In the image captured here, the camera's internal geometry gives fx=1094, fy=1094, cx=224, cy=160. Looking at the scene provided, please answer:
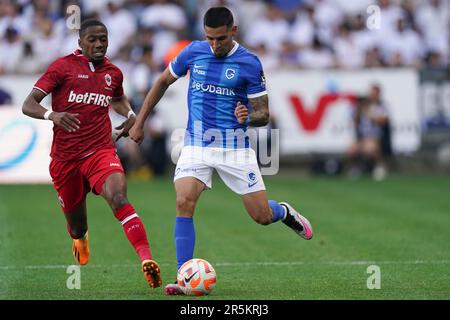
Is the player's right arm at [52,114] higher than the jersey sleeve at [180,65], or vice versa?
the jersey sleeve at [180,65]

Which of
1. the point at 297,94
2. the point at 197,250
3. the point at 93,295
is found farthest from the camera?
the point at 297,94

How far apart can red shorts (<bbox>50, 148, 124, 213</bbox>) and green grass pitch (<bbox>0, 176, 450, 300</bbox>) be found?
2.61ft

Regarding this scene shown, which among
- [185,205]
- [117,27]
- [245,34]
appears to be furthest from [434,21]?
[185,205]

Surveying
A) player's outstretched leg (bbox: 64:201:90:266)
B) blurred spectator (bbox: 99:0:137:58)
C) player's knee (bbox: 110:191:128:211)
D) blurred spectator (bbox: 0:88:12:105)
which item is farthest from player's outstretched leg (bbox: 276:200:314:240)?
blurred spectator (bbox: 99:0:137:58)

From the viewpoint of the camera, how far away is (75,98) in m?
10.5

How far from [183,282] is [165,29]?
16.6m

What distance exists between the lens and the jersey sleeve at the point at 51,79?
10.4m

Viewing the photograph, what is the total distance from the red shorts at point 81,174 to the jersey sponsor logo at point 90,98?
471mm

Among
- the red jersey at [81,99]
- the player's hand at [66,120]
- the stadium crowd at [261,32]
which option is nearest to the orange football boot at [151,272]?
the player's hand at [66,120]

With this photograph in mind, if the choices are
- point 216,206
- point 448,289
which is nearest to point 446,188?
point 216,206

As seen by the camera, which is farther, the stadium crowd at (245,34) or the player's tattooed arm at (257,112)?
the stadium crowd at (245,34)

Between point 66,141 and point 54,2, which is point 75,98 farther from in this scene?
point 54,2

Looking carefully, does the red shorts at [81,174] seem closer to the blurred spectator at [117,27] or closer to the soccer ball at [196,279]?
the soccer ball at [196,279]

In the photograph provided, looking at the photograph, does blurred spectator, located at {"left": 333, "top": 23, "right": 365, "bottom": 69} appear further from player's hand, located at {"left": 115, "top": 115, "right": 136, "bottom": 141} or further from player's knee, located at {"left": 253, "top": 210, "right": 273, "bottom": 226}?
player's knee, located at {"left": 253, "top": 210, "right": 273, "bottom": 226}
